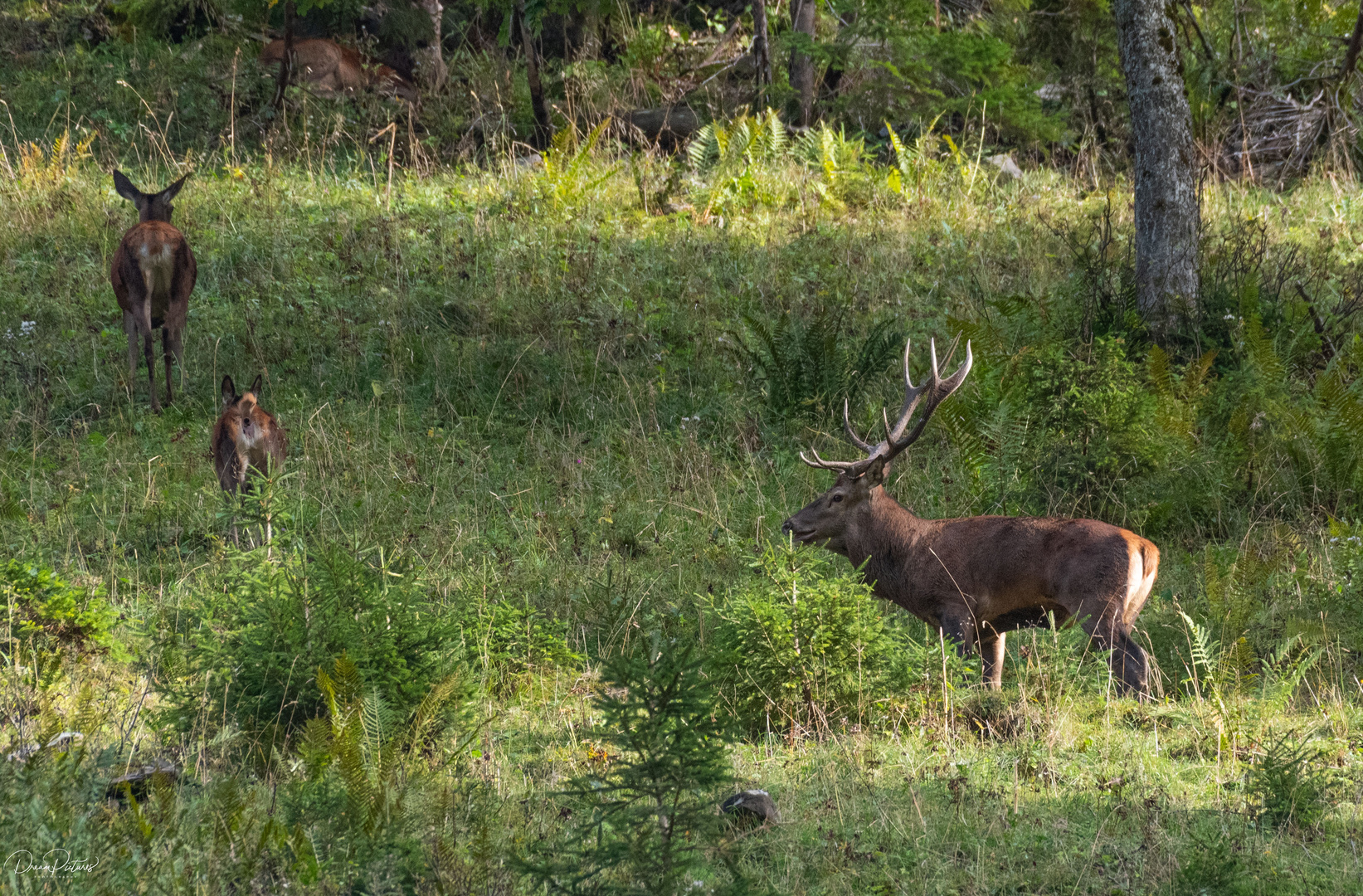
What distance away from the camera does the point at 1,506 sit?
7.84m

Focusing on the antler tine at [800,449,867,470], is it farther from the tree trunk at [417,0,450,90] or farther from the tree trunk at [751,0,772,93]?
the tree trunk at [417,0,450,90]

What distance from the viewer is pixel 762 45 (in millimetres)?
15047

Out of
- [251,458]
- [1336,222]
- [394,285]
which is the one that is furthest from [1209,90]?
[251,458]

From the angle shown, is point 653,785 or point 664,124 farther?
point 664,124

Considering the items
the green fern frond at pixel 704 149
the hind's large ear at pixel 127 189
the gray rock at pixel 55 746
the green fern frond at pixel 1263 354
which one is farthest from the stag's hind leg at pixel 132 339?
the green fern frond at pixel 1263 354

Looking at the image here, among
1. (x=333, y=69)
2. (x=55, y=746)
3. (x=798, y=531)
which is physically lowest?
(x=798, y=531)

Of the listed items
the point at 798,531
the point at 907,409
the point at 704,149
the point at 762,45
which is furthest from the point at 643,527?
the point at 762,45

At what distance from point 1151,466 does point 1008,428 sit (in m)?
0.94

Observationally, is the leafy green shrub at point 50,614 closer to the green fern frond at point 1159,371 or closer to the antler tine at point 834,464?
the antler tine at point 834,464

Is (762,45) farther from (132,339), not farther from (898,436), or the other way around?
(898,436)

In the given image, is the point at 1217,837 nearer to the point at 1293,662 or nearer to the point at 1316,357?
the point at 1293,662

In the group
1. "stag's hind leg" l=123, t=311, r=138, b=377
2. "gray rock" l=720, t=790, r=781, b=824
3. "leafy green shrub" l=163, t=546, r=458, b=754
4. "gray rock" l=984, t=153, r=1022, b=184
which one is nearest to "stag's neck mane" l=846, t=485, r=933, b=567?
"leafy green shrub" l=163, t=546, r=458, b=754

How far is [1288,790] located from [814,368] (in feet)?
18.1

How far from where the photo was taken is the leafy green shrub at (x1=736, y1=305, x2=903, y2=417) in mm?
9133
